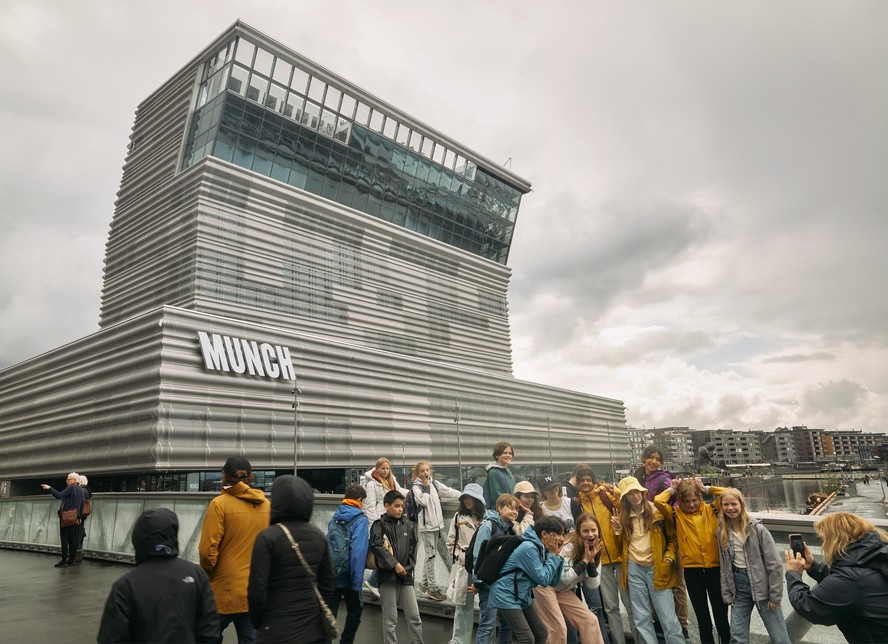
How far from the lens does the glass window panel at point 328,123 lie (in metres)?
46.6

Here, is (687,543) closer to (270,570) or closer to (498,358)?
(270,570)

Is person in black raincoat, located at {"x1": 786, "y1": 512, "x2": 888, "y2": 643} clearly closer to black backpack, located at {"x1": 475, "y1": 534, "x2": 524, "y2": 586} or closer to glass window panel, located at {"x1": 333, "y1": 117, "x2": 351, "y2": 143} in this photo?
black backpack, located at {"x1": 475, "y1": 534, "x2": 524, "y2": 586}

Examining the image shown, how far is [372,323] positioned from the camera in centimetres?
4884

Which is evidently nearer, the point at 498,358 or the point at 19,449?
the point at 19,449

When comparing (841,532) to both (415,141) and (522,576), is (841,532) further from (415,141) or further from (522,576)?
(415,141)

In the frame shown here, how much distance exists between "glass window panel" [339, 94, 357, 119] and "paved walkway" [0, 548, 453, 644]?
41.8m

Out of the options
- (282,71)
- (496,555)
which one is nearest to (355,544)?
(496,555)

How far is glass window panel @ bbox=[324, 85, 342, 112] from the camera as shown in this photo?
47.2 m

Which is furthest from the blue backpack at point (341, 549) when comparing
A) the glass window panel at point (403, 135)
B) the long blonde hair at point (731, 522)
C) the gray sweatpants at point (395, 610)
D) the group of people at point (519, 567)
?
the glass window panel at point (403, 135)

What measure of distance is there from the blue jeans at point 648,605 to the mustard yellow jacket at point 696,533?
0.41m

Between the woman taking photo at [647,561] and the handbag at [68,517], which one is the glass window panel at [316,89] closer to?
the handbag at [68,517]

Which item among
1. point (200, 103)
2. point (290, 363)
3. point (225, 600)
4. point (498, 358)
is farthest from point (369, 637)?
point (498, 358)

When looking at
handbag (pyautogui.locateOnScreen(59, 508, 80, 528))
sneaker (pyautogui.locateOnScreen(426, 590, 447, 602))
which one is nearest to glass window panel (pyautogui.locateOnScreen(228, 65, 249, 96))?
handbag (pyautogui.locateOnScreen(59, 508, 80, 528))

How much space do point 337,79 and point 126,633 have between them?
4987cm
